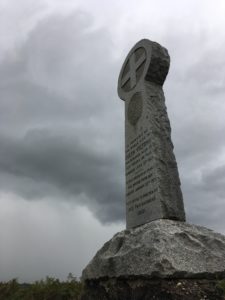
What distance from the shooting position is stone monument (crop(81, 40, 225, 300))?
13.9 feet

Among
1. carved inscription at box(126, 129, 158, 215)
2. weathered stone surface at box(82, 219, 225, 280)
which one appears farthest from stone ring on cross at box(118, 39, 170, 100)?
weathered stone surface at box(82, 219, 225, 280)

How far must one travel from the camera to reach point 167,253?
170 inches

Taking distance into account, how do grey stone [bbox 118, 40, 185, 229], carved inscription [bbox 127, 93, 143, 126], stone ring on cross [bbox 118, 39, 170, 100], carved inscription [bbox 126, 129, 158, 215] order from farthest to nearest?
stone ring on cross [bbox 118, 39, 170, 100]
carved inscription [bbox 127, 93, 143, 126]
carved inscription [bbox 126, 129, 158, 215]
grey stone [bbox 118, 40, 185, 229]

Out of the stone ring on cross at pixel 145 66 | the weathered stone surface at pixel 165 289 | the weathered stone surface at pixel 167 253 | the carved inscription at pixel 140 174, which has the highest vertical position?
the stone ring on cross at pixel 145 66

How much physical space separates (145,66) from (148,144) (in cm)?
162

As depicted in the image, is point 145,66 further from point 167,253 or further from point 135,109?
point 167,253

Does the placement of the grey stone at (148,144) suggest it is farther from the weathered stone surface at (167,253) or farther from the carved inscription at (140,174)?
the weathered stone surface at (167,253)

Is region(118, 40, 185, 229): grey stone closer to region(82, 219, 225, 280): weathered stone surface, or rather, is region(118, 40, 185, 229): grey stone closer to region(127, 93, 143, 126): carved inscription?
region(127, 93, 143, 126): carved inscription

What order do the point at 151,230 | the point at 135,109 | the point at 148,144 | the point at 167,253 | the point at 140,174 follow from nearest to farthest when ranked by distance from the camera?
the point at 167,253 → the point at 151,230 → the point at 148,144 → the point at 140,174 → the point at 135,109

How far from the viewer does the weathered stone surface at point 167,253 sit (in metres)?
4.25

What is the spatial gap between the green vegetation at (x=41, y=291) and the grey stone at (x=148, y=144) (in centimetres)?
145

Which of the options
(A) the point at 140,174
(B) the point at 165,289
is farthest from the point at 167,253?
(A) the point at 140,174

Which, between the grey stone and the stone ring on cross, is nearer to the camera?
the grey stone

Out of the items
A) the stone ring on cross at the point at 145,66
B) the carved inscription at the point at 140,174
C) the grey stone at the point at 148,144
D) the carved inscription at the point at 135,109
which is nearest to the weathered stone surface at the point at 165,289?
the grey stone at the point at 148,144
